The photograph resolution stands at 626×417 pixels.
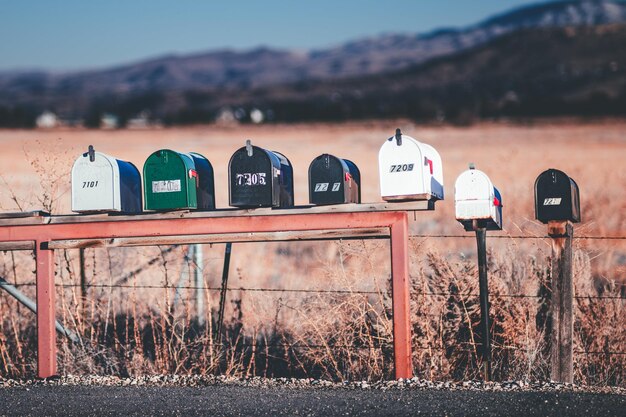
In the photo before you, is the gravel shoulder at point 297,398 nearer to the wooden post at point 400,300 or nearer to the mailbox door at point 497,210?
the wooden post at point 400,300

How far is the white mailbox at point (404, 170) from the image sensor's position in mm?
5215

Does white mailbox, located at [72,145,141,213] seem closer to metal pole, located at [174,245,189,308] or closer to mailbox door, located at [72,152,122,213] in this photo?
mailbox door, located at [72,152,122,213]

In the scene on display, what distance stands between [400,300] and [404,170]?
2.50 feet

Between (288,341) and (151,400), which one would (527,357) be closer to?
(288,341)

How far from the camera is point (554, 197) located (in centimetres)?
543

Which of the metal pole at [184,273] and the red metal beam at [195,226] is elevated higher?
the red metal beam at [195,226]

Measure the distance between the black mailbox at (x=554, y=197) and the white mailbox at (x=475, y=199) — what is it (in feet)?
0.90

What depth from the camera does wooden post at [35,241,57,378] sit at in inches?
225

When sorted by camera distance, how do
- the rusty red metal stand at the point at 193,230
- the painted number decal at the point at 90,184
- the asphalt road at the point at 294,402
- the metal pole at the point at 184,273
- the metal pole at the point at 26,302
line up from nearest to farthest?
the asphalt road at the point at 294,402 < the rusty red metal stand at the point at 193,230 < the painted number decal at the point at 90,184 < the metal pole at the point at 26,302 < the metal pole at the point at 184,273

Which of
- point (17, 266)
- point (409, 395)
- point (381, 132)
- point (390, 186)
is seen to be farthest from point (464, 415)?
point (381, 132)

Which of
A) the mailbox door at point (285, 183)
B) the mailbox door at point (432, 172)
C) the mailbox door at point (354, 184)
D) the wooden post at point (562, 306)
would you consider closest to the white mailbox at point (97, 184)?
the mailbox door at point (285, 183)

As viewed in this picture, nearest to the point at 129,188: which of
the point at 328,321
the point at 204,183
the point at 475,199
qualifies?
the point at 204,183

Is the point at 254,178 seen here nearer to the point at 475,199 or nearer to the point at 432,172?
the point at 432,172

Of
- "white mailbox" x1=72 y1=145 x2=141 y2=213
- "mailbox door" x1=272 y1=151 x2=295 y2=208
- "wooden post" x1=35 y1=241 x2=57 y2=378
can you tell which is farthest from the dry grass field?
"white mailbox" x1=72 y1=145 x2=141 y2=213
